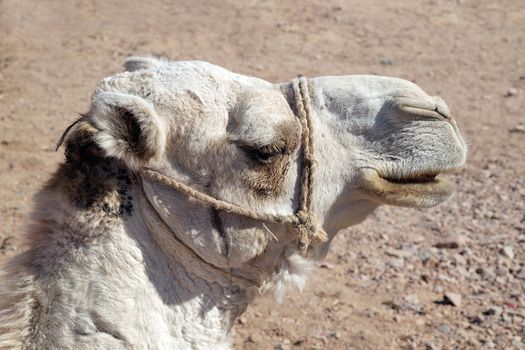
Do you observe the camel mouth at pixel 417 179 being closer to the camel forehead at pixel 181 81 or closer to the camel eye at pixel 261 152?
the camel eye at pixel 261 152

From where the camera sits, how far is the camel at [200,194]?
2516mm

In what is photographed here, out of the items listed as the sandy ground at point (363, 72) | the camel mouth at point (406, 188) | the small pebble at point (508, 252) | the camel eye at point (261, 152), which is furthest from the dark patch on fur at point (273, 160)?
the small pebble at point (508, 252)

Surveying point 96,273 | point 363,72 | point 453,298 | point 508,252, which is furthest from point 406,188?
point 363,72

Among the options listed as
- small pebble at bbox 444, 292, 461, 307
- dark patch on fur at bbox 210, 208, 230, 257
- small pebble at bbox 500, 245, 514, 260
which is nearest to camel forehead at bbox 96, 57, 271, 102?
dark patch on fur at bbox 210, 208, 230, 257

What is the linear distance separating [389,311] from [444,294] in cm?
46

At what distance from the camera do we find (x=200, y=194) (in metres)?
2.64

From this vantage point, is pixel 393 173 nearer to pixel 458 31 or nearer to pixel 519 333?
pixel 519 333

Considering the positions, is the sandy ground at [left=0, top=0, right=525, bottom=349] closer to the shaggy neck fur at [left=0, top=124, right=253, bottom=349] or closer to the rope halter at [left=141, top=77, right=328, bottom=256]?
the shaggy neck fur at [left=0, top=124, right=253, bottom=349]

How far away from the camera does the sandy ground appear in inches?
209

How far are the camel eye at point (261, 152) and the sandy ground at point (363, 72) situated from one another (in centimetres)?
120

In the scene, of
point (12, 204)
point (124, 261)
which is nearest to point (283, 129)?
point (124, 261)

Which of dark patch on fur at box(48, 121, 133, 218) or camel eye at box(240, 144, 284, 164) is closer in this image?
dark patch on fur at box(48, 121, 133, 218)

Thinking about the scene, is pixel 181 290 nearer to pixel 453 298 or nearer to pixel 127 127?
pixel 127 127

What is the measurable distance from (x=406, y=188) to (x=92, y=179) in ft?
3.64
